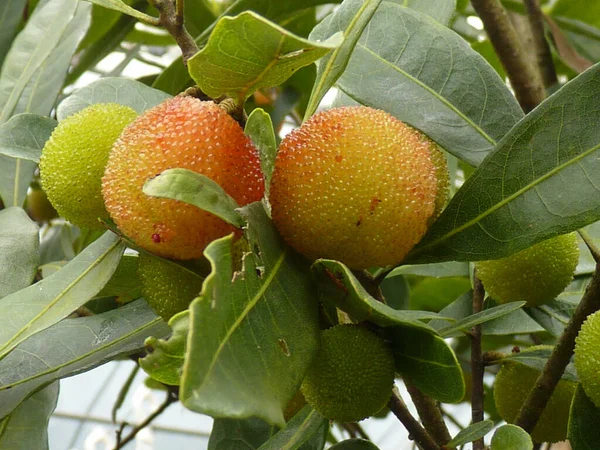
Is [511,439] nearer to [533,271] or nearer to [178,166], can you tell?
[533,271]

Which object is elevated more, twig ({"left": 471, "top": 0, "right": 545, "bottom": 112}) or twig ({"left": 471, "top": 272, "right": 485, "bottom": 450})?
twig ({"left": 471, "top": 0, "right": 545, "bottom": 112})

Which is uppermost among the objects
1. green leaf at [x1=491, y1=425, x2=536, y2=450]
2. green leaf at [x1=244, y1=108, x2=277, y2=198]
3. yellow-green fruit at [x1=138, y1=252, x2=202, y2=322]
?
green leaf at [x1=244, y1=108, x2=277, y2=198]

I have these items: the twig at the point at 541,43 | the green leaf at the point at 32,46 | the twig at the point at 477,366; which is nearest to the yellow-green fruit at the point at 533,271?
the twig at the point at 477,366

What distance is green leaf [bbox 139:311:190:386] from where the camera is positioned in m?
0.46

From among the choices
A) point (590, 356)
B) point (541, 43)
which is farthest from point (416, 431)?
point (541, 43)

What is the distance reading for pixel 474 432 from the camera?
0.63m

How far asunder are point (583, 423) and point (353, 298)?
0.27 meters

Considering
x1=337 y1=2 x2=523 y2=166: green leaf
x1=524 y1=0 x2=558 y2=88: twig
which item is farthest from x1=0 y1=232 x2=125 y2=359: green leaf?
x1=524 y1=0 x2=558 y2=88: twig

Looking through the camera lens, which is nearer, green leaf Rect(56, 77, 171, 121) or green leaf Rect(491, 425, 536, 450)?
green leaf Rect(491, 425, 536, 450)

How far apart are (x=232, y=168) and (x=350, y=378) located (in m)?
0.18

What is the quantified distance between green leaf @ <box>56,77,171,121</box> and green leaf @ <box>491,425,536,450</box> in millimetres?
462

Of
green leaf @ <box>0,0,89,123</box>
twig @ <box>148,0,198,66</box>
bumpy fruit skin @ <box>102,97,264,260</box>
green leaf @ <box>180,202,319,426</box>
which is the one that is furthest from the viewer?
green leaf @ <box>0,0,89,123</box>

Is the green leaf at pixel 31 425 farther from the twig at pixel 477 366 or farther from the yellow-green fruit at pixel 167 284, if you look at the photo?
the twig at pixel 477 366

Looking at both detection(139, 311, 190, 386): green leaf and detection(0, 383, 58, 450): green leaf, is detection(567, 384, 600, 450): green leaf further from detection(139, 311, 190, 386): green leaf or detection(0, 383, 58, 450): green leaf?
detection(0, 383, 58, 450): green leaf
